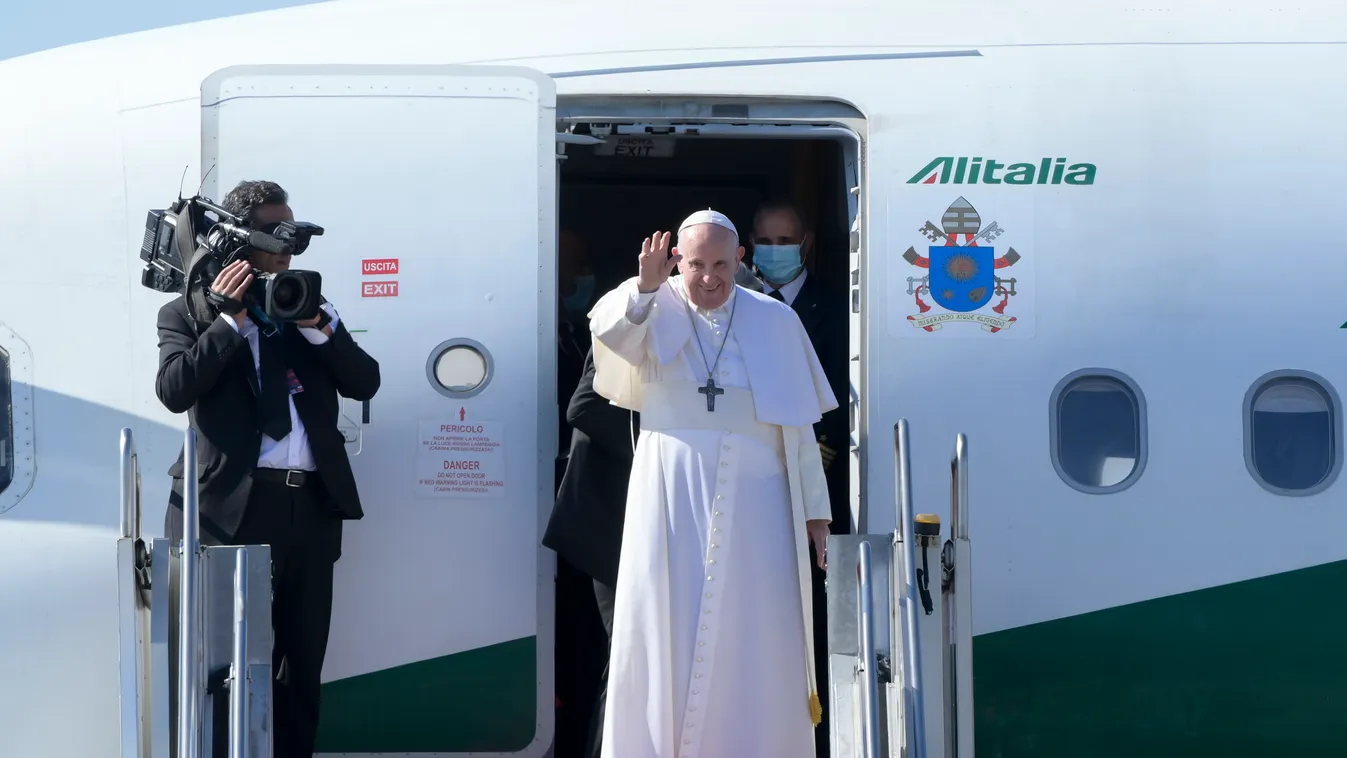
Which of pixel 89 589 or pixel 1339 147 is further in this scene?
pixel 1339 147

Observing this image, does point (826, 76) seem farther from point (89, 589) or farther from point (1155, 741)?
point (89, 589)

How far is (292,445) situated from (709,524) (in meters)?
1.49

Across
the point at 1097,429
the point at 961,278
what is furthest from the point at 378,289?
the point at 1097,429

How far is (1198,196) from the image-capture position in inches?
223

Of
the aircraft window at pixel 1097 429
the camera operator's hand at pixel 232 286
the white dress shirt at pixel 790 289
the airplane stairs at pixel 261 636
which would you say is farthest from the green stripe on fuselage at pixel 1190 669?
the camera operator's hand at pixel 232 286

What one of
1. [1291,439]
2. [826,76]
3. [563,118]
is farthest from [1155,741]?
[563,118]

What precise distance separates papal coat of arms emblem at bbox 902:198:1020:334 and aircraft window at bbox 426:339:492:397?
163 centimetres

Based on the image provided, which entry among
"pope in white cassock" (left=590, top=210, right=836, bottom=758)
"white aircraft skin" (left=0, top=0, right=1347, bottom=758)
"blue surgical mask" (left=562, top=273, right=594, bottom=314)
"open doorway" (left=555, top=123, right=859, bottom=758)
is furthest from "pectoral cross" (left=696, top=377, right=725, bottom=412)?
"blue surgical mask" (left=562, top=273, right=594, bottom=314)

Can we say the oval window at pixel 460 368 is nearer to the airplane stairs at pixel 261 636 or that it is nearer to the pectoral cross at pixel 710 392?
the pectoral cross at pixel 710 392

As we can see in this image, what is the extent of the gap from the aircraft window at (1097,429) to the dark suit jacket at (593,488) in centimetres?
160

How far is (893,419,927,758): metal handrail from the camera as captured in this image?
168 inches

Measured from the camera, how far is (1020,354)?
18.2ft

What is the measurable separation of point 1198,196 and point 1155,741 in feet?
6.78

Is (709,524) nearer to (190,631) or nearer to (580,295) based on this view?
(190,631)
